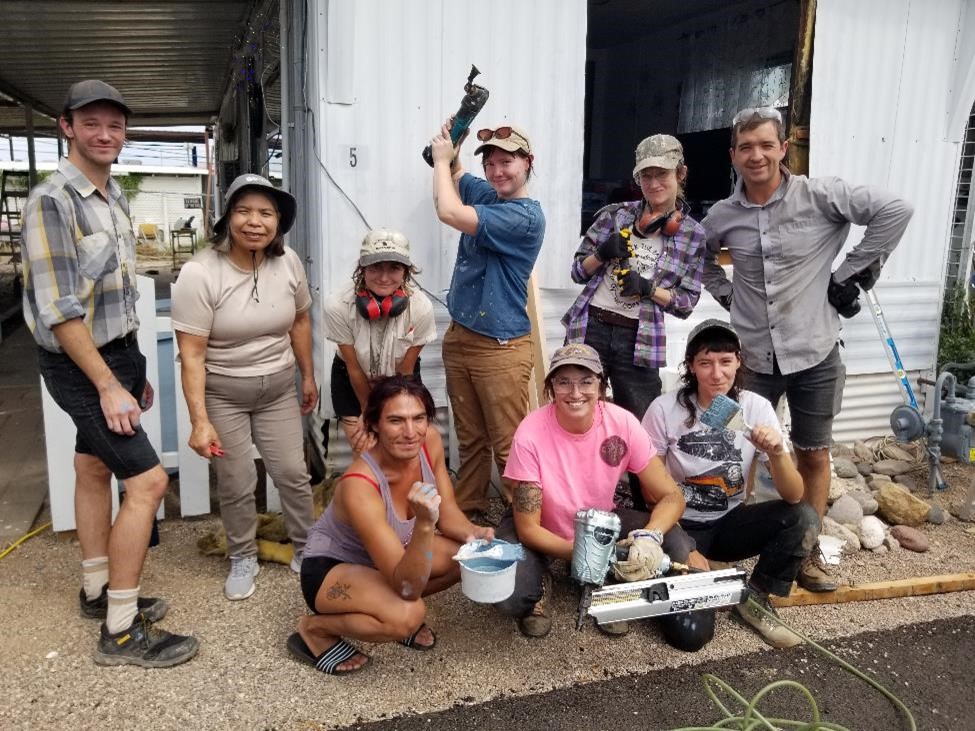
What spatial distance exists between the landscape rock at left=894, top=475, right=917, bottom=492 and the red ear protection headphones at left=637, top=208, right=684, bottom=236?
264 cm

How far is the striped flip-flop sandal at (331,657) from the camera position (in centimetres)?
266

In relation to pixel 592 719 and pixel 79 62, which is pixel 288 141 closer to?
pixel 592 719

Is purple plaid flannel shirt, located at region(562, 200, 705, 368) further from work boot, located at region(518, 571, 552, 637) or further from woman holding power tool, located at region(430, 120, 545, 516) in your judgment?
work boot, located at region(518, 571, 552, 637)

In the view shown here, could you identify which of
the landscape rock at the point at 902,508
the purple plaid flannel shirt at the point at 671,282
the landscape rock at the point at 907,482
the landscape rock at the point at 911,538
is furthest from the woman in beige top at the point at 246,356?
the landscape rock at the point at 907,482

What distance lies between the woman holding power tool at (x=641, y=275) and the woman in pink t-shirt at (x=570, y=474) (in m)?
0.35

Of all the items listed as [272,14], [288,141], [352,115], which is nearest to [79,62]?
[272,14]

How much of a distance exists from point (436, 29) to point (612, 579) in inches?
112

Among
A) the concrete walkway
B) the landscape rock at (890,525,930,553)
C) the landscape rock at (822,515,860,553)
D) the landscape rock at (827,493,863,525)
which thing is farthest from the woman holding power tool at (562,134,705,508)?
the concrete walkway

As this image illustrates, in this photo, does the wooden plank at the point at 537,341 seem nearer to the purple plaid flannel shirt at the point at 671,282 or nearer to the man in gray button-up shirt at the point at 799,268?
the purple plaid flannel shirt at the point at 671,282

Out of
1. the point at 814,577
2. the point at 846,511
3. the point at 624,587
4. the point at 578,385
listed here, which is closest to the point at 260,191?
the point at 578,385

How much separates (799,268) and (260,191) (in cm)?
228

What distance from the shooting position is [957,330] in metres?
5.62

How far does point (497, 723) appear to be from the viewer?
2.45m

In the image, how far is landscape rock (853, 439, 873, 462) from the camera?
5.18 m
